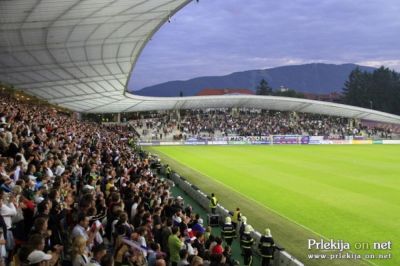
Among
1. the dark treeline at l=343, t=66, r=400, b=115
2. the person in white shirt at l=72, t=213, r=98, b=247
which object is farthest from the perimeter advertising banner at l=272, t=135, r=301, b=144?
the dark treeline at l=343, t=66, r=400, b=115

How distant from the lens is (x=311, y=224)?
17922mm

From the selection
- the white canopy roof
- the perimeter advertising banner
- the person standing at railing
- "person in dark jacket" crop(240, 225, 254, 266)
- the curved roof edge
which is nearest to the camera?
"person in dark jacket" crop(240, 225, 254, 266)

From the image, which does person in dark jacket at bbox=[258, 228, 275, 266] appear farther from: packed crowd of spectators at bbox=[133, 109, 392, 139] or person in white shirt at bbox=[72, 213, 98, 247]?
packed crowd of spectators at bbox=[133, 109, 392, 139]

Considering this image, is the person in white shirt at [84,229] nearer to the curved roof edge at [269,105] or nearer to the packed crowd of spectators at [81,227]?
the packed crowd of spectators at [81,227]

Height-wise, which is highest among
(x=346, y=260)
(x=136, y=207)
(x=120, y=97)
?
(x=120, y=97)

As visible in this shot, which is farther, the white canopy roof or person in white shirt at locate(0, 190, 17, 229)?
the white canopy roof

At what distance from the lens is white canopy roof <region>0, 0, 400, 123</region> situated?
20.7 m

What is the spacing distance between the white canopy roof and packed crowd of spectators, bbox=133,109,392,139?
67.1 feet

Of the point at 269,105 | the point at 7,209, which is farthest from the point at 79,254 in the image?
the point at 269,105

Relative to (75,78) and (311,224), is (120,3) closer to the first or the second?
(311,224)

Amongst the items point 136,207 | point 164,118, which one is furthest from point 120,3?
point 164,118

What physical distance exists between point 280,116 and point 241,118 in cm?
702

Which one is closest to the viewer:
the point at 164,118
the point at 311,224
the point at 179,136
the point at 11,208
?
the point at 11,208

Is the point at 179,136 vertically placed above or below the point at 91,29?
below
